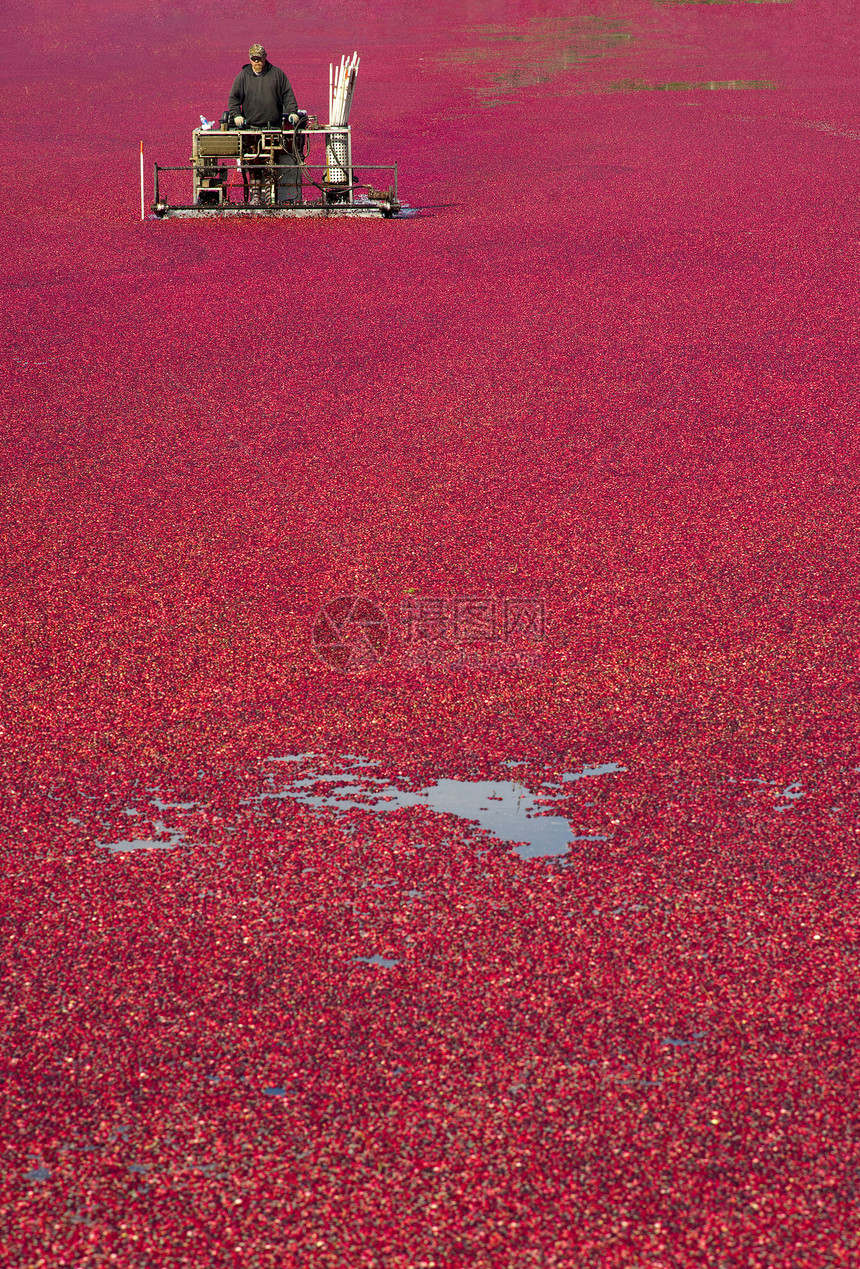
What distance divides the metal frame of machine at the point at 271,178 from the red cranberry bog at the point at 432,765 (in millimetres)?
2219

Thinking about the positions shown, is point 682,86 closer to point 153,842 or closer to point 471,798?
point 471,798

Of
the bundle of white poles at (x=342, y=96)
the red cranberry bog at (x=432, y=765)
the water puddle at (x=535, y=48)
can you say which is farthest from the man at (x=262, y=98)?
the water puddle at (x=535, y=48)

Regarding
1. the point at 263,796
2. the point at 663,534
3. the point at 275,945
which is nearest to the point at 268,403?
the point at 663,534

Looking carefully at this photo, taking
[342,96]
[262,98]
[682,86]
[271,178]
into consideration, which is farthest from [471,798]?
[682,86]

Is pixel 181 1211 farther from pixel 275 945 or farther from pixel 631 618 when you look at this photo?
pixel 631 618

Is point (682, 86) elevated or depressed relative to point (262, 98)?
elevated

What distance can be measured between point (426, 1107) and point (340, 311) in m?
8.21

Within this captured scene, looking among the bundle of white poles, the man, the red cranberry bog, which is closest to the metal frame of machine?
the man

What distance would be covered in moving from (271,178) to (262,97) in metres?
0.85

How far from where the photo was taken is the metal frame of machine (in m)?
13.3

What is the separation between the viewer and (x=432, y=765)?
15.2 ft

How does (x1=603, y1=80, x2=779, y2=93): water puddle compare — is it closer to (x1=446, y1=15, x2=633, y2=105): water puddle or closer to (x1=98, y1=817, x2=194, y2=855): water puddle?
(x1=446, y1=15, x2=633, y2=105): water puddle

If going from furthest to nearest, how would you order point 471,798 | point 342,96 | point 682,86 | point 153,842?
point 682,86, point 342,96, point 471,798, point 153,842

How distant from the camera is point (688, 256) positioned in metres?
11.6
